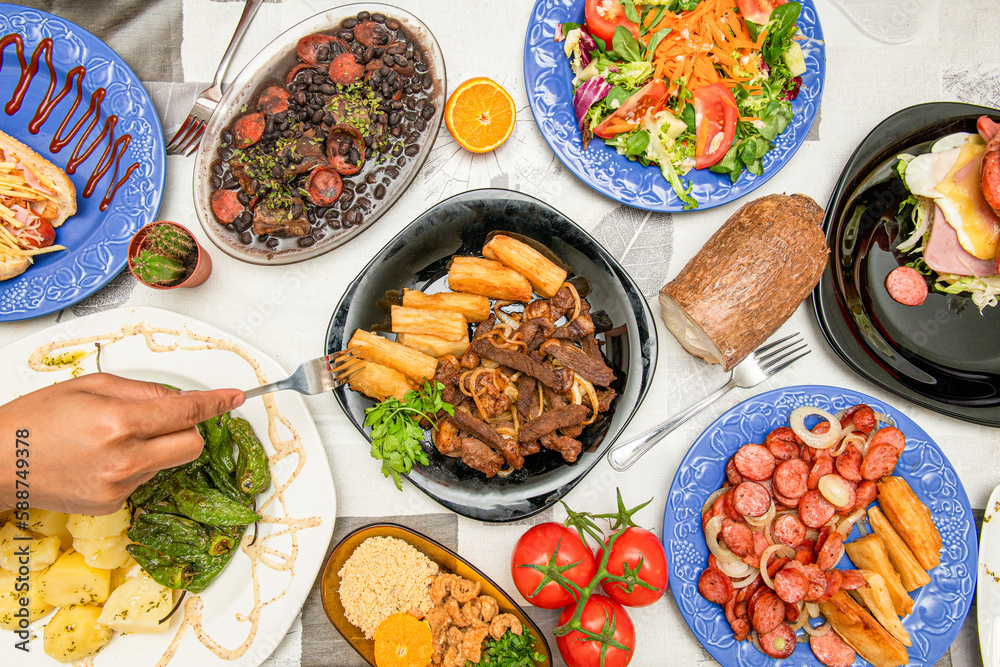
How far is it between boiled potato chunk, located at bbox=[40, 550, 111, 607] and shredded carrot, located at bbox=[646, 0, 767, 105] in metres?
3.33

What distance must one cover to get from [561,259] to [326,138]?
1.23 metres

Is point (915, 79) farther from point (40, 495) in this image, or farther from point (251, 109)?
point (40, 495)

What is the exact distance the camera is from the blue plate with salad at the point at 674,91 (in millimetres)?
2436

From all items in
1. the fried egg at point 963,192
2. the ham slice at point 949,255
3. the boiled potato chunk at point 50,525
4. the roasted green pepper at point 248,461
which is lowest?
the boiled potato chunk at point 50,525

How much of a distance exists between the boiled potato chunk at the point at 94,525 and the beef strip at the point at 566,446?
1.87m

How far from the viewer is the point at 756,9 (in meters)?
2.43

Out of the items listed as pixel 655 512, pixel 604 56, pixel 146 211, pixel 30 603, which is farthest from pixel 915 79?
pixel 30 603

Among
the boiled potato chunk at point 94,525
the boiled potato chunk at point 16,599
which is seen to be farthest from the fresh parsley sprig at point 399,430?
the boiled potato chunk at point 16,599

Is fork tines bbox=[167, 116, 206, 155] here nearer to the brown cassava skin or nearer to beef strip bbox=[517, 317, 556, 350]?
beef strip bbox=[517, 317, 556, 350]

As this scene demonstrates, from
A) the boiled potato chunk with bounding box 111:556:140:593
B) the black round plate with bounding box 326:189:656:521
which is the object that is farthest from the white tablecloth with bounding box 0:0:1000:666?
the boiled potato chunk with bounding box 111:556:140:593

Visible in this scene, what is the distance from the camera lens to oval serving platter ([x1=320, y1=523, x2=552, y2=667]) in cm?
235

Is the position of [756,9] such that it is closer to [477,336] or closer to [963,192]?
[963,192]

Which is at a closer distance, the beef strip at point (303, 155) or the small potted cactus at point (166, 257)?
the small potted cactus at point (166, 257)

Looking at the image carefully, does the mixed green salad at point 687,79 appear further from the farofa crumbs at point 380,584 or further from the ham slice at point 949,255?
the farofa crumbs at point 380,584
